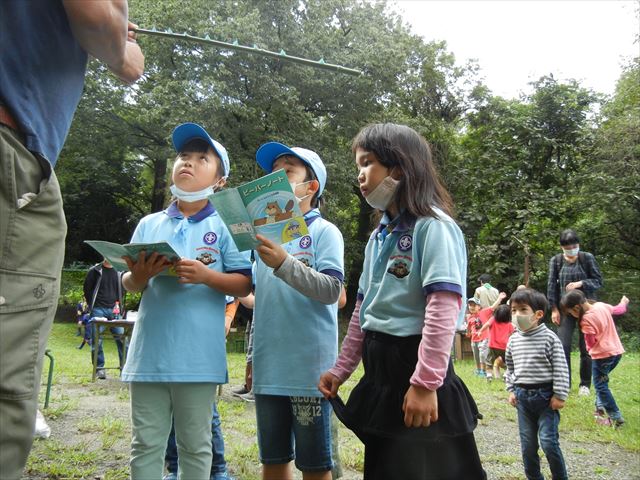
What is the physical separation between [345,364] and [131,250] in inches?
37.7

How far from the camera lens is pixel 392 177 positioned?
214cm

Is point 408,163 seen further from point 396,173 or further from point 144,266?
point 144,266

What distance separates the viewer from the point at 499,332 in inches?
327

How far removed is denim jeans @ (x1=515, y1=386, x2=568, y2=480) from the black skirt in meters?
1.48

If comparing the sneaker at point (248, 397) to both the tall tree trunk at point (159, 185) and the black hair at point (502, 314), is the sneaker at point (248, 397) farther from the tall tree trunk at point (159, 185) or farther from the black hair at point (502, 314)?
the tall tree trunk at point (159, 185)

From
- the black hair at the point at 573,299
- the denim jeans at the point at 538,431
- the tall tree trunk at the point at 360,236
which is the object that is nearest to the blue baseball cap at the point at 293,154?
the denim jeans at the point at 538,431

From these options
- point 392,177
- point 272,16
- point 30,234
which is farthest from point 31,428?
point 272,16

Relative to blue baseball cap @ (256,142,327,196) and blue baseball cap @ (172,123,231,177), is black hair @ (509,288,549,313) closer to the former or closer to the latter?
blue baseball cap @ (256,142,327,196)

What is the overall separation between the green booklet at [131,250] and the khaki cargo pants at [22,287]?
83cm

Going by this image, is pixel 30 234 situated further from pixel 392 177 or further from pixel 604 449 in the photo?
pixel 604 449

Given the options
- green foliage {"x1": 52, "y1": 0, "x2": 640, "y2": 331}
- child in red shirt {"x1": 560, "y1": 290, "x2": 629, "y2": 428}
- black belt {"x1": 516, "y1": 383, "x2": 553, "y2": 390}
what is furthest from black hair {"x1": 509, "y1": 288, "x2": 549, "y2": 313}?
green foliage {"x1": 52, "y1": 0, "x2": 640, "y2": 331}

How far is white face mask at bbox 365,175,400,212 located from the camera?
211 centimetres

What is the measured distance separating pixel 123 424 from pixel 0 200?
145 inches

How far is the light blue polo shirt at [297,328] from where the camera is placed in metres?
2.32
